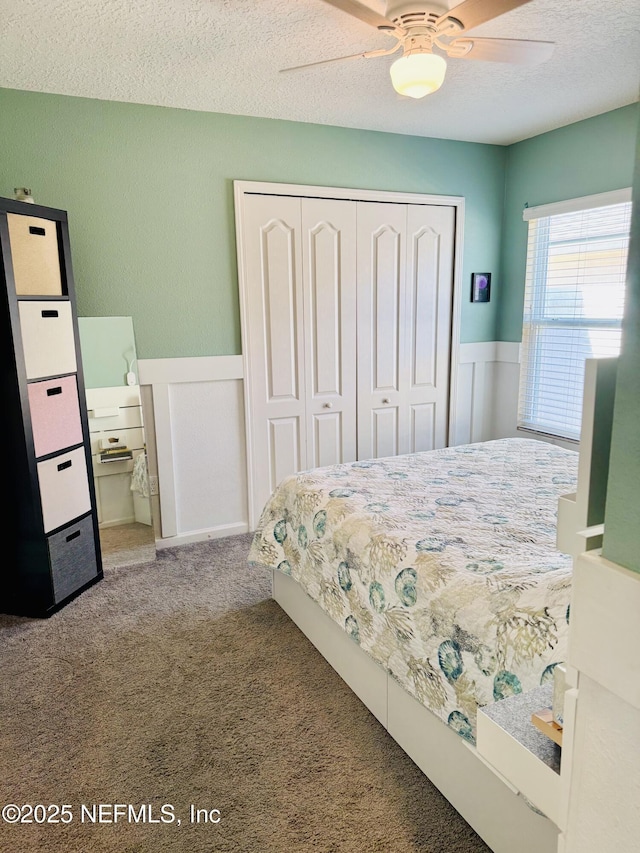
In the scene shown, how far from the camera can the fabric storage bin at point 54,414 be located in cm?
264

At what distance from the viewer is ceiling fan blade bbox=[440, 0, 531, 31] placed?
1.73 metres

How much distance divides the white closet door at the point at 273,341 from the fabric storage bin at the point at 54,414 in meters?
1.10

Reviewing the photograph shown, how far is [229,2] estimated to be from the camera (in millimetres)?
2074

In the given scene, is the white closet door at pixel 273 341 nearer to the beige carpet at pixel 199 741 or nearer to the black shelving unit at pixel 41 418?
the black shelving unit at pixel 41 418

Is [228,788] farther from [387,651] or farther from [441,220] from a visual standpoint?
[441,220]

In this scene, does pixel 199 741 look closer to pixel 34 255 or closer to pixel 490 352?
pixel 34 255

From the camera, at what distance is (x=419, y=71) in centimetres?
189

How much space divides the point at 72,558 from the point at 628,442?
2788 mm

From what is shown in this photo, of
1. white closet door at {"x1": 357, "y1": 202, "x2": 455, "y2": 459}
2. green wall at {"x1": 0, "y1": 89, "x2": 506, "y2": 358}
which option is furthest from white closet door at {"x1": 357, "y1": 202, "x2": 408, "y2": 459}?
green wall at {"x1": 0, "y1": 89, "x2": 506, "y2": 358}

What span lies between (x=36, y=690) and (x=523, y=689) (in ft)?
6.02

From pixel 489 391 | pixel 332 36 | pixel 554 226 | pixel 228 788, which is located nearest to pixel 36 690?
pixel 228 788

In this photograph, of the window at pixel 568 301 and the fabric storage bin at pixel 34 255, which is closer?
the fabric storage bin at pixel 34 255

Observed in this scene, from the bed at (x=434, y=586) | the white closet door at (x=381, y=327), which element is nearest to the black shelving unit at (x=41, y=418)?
the bed at (x=434, y=586)

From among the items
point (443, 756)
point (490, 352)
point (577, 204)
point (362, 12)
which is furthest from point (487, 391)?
point (443, 756)
